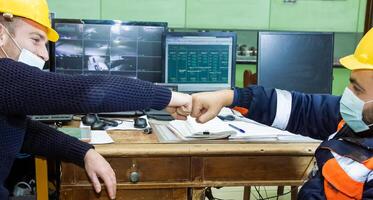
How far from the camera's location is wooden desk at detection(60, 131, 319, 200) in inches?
52.0

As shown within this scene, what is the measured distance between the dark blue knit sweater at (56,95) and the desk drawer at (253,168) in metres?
0.40

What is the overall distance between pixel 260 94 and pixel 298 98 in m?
0.13

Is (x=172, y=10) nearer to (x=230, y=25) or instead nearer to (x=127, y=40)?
(x=230, y=25)

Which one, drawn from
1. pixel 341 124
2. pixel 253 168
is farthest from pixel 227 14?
pixel 341 124

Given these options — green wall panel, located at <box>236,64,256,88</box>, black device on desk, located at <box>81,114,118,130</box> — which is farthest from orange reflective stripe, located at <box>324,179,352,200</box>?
green wall panel, located at <box>236,64,256,88</box>

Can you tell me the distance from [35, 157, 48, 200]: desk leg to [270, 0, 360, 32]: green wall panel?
2858 millimetres

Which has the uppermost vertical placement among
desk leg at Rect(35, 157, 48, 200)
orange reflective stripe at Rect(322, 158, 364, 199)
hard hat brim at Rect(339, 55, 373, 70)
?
hard hat brim at Rect(339, 55, 373, 70)

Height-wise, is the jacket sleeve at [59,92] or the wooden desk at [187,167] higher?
the jacket sleeve at [59,92]

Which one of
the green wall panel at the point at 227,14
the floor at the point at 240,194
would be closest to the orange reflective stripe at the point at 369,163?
the floor at the point at 240,194

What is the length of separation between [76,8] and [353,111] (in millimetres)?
2877

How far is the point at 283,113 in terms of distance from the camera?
4.13ft

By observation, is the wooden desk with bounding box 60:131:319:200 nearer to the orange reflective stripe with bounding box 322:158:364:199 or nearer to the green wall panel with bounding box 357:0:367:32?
the orange reflective stripe with bounding box 322:158:364:199

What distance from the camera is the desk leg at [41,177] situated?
134 cm

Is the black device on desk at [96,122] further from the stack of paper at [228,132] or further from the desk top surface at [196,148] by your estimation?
the stack of paper at [228,132]
